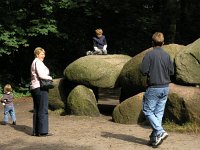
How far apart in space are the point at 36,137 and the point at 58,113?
13.1 ft

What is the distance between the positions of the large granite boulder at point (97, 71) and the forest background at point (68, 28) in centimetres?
628

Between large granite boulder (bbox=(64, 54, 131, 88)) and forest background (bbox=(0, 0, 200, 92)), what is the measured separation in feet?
20.6

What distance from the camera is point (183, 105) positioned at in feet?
33.6

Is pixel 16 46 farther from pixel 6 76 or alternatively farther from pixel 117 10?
pixel 117 10

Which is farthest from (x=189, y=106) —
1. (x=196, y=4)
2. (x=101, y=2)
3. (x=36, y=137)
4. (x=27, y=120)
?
(x=196, y=4)

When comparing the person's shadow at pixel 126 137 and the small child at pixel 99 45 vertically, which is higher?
the small child at pixel 99 45

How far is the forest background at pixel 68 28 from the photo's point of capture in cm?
1966

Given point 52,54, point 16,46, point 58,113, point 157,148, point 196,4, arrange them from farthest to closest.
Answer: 1. point 196,4
2. point 52,54
3. point 16,46
4. point 58,113
5. point 157,148

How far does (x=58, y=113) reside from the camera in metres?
13.9

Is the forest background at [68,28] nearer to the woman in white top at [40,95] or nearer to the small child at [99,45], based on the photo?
the small child at [99,45]

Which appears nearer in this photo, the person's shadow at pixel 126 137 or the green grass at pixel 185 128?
the person's shadow at pixel 126 137

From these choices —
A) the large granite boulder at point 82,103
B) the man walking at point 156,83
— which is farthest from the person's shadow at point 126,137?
the large granite boulder at point 82,103

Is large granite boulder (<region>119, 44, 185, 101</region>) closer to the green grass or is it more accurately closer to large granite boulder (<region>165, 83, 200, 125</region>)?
large granite boulder (<region>165, 83, 200, 125</region>)

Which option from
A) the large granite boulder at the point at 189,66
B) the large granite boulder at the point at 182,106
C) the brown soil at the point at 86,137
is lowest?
the brown soil at the point at 86,137
